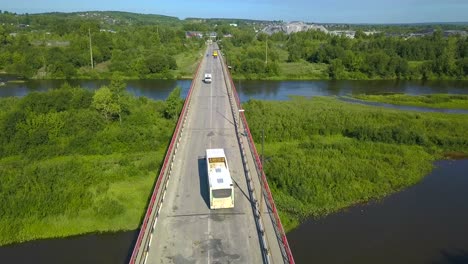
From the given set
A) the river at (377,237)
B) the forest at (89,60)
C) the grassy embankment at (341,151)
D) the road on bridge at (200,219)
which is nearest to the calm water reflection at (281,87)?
the forest at (89,60)

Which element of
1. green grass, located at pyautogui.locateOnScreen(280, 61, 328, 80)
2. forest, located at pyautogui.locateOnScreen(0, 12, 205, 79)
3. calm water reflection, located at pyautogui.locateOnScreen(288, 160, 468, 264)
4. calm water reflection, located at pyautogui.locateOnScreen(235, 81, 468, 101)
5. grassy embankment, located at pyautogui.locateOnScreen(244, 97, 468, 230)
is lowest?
calm water reflection, located at pyautogui.locateOnScreen(288, 160, 468, 264)

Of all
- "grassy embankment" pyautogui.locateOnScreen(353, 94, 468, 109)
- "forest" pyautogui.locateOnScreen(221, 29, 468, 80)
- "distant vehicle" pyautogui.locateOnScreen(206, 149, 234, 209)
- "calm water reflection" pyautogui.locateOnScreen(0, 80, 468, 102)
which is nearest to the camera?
"distant vehicle" pyautogui.locateOnScreen(206, 149, 234, 209)

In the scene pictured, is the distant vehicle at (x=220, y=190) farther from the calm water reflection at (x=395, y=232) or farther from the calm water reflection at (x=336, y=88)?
the calm water reflection at (x=336, y=88)

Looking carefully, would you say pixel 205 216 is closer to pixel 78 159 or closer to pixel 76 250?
pixel 76 250

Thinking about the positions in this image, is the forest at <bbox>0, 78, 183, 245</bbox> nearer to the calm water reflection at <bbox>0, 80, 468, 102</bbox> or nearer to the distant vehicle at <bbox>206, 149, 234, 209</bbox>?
the distant vehicle at <bbox>206, 149, 234, 209</bbox>

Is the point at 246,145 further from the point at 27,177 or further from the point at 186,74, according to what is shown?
the point at 186,74

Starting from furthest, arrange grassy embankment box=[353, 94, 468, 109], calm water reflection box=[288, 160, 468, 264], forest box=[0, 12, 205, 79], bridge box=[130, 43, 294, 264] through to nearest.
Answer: forest box=[0, 12, 205, 79] → grassy embankment box=[353, 94, 468, 109] → calm water reflection box=[288, 160, 468, 264] → bridge box=[130, 43, 294, 264]

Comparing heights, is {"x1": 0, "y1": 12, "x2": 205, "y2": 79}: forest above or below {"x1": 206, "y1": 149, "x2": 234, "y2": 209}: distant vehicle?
above

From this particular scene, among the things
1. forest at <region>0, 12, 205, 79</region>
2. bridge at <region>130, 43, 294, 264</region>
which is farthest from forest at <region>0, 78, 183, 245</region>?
forest at <region>0, 12, 205, 79</region>
